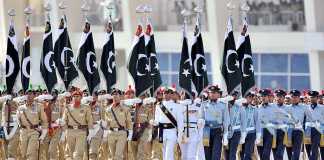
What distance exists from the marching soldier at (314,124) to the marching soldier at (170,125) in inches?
121

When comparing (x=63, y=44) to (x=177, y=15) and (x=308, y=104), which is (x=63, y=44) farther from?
(x=177, y=15)

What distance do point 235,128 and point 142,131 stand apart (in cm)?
186

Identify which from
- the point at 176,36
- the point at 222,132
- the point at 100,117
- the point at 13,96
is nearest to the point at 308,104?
the point at 222,132

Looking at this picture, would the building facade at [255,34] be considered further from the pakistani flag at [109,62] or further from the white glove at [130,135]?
the white glove at [130,135]

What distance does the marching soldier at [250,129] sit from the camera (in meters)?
21.8

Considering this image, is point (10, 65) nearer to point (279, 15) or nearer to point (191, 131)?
point (191, 131)

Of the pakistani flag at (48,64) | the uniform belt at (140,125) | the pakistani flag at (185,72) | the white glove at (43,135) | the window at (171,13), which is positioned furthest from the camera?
the window at (171,13)

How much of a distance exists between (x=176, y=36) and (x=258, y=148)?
51.8 feet

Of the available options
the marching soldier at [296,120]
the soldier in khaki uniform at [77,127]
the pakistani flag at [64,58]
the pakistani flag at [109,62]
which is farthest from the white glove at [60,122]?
the marching soldier at [296,120]

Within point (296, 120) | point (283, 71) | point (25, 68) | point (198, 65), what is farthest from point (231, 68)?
point (283, 71)

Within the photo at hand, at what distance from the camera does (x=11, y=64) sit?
76.3 feet

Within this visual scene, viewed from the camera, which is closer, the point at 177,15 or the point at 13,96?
the point at 13,96

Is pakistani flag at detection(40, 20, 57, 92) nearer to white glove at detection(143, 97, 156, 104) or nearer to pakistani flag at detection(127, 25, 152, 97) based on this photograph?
pakistani flag at detection(127, 25, 152, 97)

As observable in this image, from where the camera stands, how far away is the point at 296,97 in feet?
73.7
